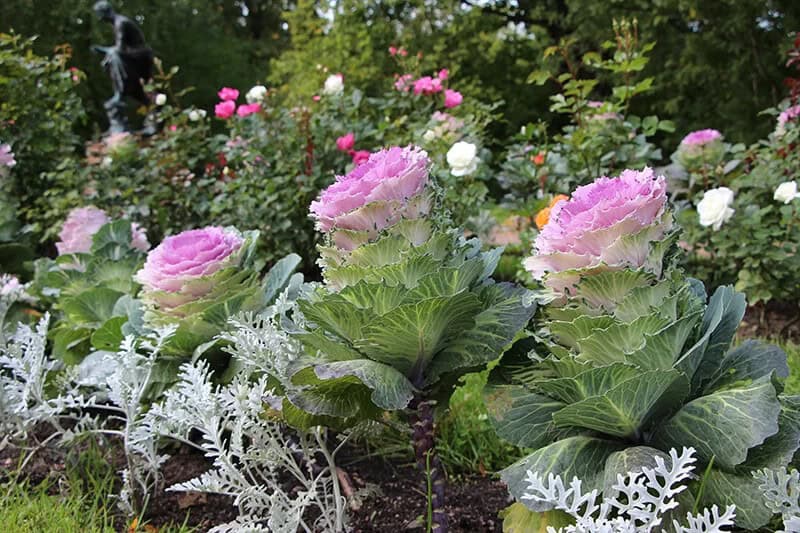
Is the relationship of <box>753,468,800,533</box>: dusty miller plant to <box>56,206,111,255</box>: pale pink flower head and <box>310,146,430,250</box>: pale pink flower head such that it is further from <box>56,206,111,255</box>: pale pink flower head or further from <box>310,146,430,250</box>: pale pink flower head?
<box>56,206,111,255</box>: pale pink flower head

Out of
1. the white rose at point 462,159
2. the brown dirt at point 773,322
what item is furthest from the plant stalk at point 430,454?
the brown dirt at point 773,322

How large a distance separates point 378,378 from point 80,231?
2.41 m

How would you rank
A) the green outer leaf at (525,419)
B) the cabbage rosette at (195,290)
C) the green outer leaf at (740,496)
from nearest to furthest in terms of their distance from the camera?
the green outer leaf at (740,496), the green outer leaf at (525,419), the cabbage rosette at (195,290)

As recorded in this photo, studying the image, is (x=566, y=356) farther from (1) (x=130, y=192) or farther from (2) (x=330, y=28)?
(2) (x=330, y=28)

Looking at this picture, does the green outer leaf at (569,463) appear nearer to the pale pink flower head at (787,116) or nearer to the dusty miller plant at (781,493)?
the dusty miller plant at (781,493)

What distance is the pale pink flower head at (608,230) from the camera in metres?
1.16

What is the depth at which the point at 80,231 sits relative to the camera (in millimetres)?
3131

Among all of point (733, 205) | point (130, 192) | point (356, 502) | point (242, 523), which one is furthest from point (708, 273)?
point (130, 192)

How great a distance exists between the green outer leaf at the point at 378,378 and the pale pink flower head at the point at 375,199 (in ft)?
0.76

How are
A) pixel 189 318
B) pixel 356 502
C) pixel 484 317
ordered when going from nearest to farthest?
pixel 484 317
pixel 356 502
pixel 189 318

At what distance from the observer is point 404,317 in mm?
1161

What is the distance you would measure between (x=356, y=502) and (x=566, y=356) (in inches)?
24.9

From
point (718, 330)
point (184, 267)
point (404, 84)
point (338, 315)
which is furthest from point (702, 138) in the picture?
point (338, 315)

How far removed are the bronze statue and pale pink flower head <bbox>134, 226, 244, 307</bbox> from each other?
4282 mm
